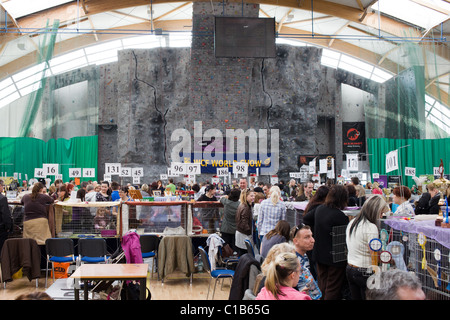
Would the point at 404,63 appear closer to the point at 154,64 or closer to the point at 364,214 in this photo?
the point at 154,64

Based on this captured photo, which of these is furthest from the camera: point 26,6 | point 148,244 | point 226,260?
point 26,6

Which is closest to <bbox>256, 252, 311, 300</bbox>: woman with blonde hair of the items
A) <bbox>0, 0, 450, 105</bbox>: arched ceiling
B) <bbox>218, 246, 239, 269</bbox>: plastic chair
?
<bbox>218, 246, 239, 269</bbox>: plastic chair

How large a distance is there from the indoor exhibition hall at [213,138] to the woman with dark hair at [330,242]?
1cm

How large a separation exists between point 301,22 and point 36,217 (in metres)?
16.7

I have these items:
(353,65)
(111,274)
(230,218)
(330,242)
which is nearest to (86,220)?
(230,218)

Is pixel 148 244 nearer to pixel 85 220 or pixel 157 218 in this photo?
pixel 157 218

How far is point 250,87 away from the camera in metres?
20.2

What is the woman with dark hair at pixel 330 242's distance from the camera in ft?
14.5

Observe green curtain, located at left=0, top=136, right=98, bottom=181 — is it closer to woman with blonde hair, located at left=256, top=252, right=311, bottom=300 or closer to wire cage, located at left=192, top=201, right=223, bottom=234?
wire cage, located at left=192, top=201, right=223, bottom=234

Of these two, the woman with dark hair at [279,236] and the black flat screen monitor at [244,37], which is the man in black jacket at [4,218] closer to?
the woman with dark hair at [279,236]

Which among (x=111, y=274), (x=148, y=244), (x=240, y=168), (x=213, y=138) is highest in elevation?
(x=213, y=138)

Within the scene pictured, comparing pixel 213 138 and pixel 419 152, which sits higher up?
pixel 213 138

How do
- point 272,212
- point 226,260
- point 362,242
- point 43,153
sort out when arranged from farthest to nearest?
point 43,153
point 226,260
point 272,212
point 362,242

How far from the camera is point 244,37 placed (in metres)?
15.3
